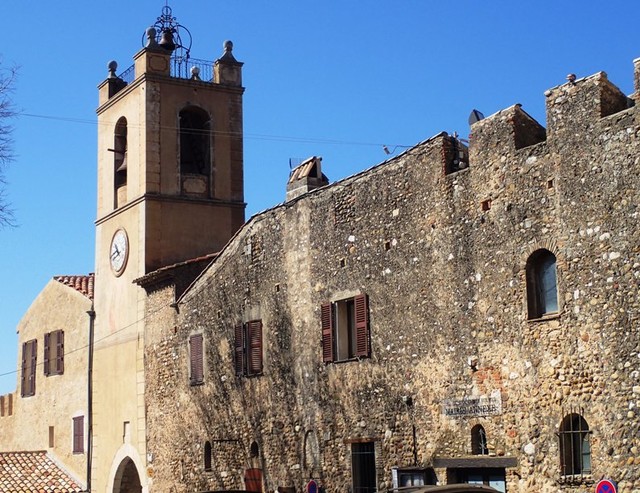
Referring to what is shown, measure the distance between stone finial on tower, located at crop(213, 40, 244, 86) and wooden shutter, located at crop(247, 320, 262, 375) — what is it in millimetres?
9848

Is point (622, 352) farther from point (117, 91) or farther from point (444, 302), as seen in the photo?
point (117, 91)

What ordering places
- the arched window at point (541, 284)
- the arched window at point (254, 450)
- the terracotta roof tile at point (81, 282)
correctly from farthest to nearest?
1. the terracotta roof tile at point (81, 282)
2. the arched window at point (254, 450)
3. the arched window at point (541, 284)

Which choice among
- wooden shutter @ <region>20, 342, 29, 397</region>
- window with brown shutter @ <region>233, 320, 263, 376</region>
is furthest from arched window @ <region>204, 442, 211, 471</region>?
wooden shutter @ <region>20, 342, 29, 397</region>

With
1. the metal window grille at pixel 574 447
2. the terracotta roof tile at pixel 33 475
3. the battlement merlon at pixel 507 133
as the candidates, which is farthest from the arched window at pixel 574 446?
the terracotta roof tile at pixel 33 475

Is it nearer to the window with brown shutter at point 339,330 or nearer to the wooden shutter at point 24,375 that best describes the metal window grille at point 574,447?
the window with brown shutter at point 339,330

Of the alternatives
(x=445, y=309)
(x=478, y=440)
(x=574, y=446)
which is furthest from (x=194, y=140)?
(x=574, y=446)

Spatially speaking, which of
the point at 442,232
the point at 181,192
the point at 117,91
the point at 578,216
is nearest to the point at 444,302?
the point at 442,232

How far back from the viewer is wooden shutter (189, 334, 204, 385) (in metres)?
24.2

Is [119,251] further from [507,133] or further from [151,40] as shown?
[507,133]

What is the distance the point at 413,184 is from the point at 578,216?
373 cm

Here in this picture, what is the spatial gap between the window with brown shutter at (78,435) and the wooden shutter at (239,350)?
9.19 m

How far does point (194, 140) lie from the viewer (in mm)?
29812

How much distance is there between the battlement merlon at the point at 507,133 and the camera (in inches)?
653

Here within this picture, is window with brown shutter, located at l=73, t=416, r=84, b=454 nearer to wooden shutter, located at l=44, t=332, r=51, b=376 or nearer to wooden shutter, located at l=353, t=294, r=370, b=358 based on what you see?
wooden shutter, located at l=44, t=332, r=51, b=376
